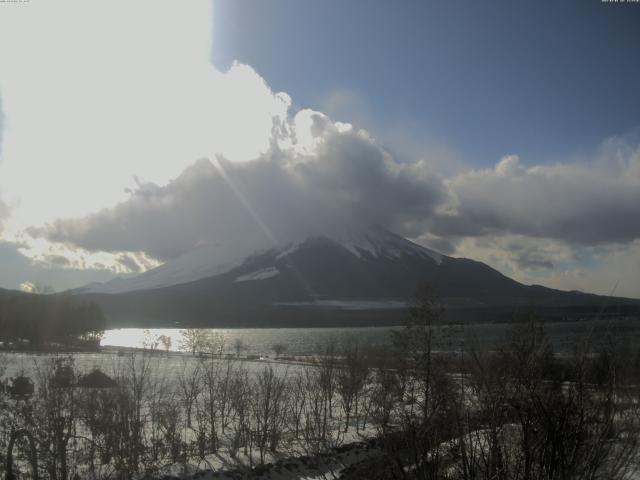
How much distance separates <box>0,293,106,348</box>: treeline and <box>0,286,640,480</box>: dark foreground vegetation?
47329 mm

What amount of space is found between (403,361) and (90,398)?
21777 mm

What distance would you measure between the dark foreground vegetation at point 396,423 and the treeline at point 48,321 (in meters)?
47.3

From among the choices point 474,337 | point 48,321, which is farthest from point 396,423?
point 48,321

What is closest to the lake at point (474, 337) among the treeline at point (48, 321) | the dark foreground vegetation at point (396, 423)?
the dark foreground vegetation at point (396, 423)

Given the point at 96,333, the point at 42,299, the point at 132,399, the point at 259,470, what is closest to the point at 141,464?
the point at 132,399

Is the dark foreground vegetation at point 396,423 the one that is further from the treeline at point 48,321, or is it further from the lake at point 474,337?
the treeline at point 48,321

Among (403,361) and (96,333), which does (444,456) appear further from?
(96,333)

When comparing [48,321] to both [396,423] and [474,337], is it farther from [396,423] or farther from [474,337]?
[474,337]

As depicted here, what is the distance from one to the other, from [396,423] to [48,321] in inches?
4085

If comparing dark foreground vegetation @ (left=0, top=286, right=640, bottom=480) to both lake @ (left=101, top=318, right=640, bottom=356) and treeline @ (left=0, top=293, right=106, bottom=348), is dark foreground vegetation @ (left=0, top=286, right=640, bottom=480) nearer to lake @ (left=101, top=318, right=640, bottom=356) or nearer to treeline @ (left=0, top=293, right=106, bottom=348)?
lake @ (left=101, top=318, right=640, bottom=356)

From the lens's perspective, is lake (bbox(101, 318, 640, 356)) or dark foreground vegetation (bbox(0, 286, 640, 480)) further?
lake (bbox(101, 318, 640, 356))

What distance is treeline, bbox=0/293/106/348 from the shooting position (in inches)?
3482

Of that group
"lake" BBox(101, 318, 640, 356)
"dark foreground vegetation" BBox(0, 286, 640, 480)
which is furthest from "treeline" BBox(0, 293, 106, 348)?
"dark foreground vegetation" BBox(0, 286, 640, 480)

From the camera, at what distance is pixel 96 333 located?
10831cm
